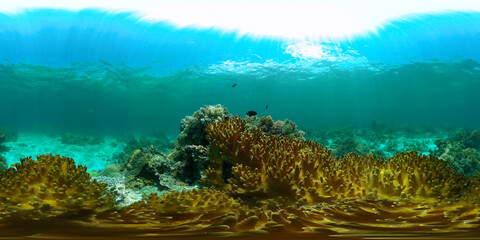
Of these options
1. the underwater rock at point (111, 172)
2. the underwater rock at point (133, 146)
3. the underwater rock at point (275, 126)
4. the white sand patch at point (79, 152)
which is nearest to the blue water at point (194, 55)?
the white sand patch at point (79, 152)

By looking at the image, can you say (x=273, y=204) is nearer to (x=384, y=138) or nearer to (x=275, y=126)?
(x=275, y=126)

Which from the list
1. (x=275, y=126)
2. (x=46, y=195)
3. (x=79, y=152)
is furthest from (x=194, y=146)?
(x=79, y=152)

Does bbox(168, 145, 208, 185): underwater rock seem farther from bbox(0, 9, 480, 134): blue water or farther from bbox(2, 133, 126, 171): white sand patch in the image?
bbox(0, 9, 480, 134): blue water

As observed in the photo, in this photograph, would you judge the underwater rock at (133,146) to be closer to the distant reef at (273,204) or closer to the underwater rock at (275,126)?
the underwater rock at (275,126)

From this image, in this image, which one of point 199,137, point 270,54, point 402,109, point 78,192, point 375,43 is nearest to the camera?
point 78,192

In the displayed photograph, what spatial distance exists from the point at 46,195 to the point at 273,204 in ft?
4.86

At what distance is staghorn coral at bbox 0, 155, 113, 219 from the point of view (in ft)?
5.02

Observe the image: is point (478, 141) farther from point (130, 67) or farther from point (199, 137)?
point (130, 67)

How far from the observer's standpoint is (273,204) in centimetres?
193

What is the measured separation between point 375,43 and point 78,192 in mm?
44021

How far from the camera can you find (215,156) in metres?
3.00

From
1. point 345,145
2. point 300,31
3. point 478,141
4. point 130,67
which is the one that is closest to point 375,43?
point 300,31

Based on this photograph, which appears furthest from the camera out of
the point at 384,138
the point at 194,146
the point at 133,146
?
the point at 384,138

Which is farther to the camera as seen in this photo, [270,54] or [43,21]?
[270,54]
